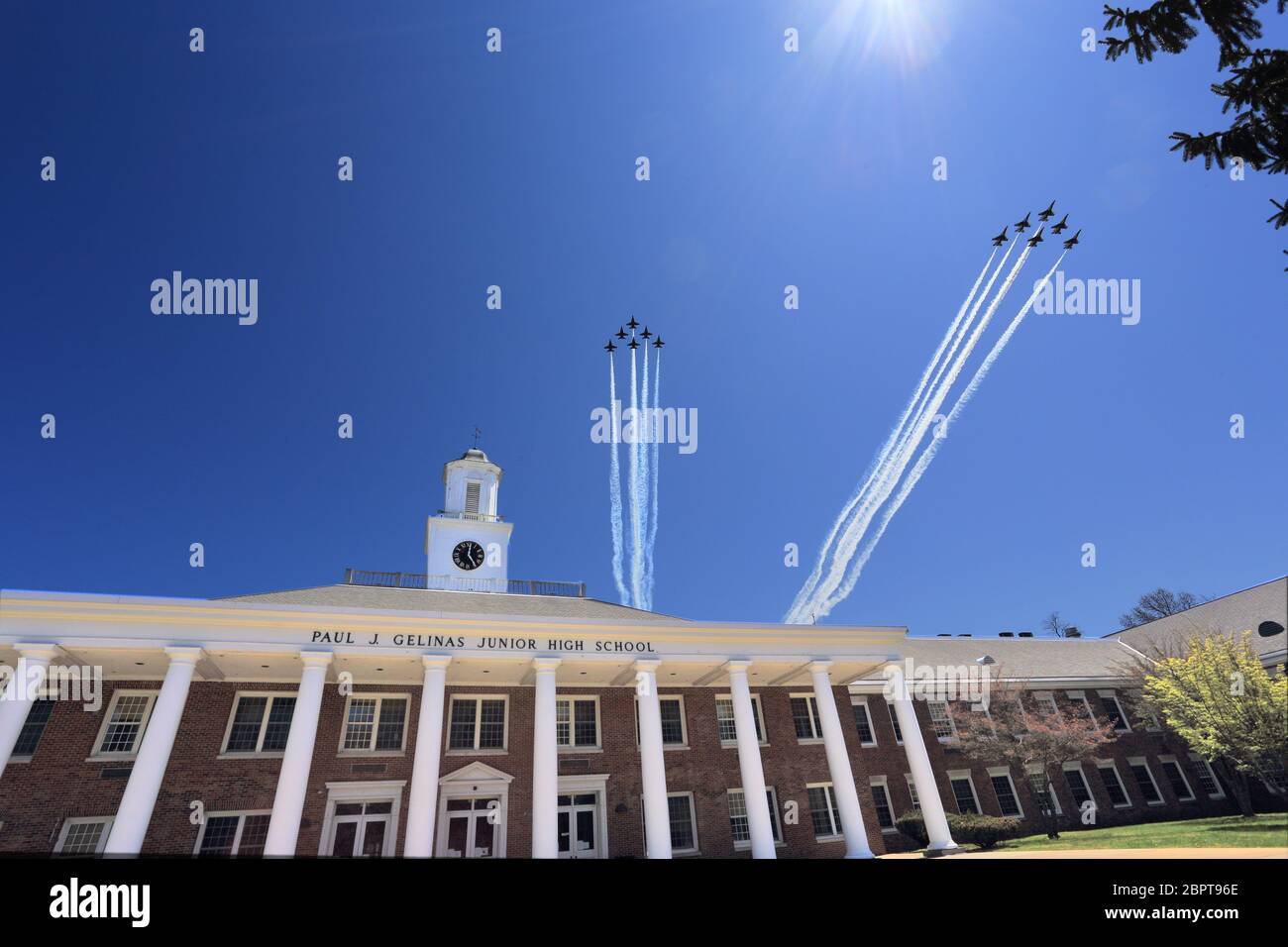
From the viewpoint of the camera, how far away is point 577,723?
25.2 meters

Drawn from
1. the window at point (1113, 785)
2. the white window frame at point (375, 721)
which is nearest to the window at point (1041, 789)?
the window at point (1113, 785)

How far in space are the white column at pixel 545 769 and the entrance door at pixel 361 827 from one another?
573cm

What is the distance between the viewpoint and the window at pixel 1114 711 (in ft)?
109

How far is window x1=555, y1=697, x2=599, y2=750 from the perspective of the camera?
24703mm

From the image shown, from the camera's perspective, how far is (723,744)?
2600 cm

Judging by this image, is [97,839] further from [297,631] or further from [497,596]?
[497,596]

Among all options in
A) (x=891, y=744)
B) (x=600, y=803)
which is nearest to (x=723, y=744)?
(x=600, y=803)

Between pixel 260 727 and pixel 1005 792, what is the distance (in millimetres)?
32187

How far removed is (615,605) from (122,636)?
17.5 meters

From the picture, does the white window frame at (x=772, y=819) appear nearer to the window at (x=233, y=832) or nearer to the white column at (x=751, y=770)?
the white column at (x=751, y=770)

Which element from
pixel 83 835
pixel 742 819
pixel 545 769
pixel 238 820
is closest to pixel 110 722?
pixel 83 835

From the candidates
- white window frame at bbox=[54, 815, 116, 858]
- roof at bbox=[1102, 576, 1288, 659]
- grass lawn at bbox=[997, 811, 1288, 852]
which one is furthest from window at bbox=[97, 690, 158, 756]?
roof at bbox=[1102, 576, 1288, 659]

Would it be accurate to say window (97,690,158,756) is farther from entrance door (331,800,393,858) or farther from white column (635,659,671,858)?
white column (635,659,671,858)

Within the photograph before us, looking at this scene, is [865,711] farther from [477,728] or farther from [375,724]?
[375,724]
